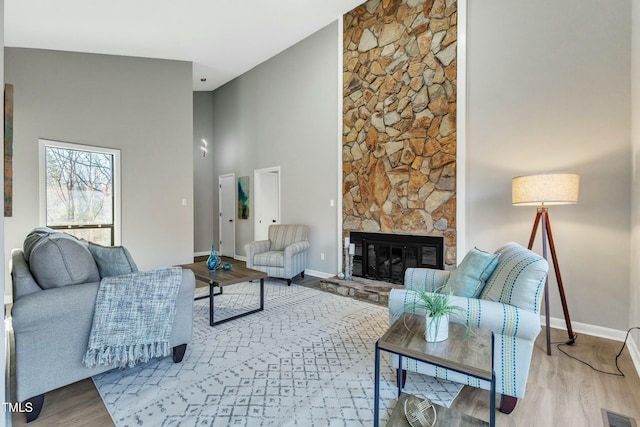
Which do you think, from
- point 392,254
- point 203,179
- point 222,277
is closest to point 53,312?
point 222,277

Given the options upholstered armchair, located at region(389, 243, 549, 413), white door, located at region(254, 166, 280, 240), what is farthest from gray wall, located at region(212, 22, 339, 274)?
upholstered armchair, located at region(389, 243, 549, 413)

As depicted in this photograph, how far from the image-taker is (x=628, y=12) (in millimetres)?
2662

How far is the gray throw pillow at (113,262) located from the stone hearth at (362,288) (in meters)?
2.58

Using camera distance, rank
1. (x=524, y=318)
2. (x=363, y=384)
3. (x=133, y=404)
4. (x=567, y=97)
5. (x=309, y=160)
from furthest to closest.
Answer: (x=309, y=160) < (x=567, y=97) < (x=363, y=384) < (x=133, y=404) < (x=524, y=318)

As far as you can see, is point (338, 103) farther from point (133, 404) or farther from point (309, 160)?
point (133, 404)

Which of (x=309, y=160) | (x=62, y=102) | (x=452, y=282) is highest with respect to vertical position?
(x=62, y=102)

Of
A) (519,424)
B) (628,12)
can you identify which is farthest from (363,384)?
(628,12)

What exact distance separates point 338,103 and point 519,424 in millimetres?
4265

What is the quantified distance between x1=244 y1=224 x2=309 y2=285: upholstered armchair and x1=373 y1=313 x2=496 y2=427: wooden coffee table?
2944 mm

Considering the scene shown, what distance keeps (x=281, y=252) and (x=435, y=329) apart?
137 inches

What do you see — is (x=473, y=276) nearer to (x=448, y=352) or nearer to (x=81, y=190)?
(x=448, y=352)

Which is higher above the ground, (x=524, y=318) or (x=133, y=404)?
(x=524, y=318)

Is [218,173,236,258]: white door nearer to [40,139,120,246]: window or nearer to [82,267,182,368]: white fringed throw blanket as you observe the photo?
[40,139,120,246]: window

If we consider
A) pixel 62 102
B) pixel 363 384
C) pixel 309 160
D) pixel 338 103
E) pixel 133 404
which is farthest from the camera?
pixel 309 160
